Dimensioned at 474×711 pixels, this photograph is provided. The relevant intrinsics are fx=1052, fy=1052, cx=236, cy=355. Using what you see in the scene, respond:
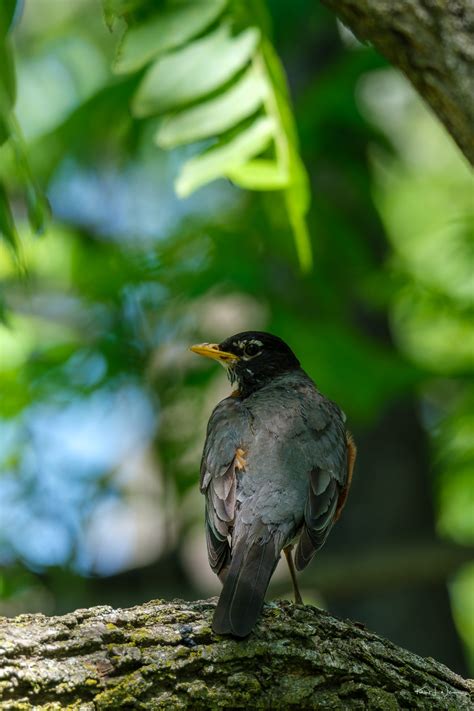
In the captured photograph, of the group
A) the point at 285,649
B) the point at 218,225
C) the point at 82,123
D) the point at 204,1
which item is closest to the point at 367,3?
the point at 204,1

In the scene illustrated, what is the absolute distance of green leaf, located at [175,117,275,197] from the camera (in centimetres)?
411

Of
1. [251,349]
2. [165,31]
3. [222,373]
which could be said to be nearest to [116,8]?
[165,31]

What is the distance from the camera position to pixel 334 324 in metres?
7.71

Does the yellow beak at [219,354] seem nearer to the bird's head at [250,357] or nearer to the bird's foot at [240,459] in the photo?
the bird's head at [250,357]

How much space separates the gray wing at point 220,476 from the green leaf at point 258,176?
4.30ft

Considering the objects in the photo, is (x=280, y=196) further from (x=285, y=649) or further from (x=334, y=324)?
(x=285, y=649)

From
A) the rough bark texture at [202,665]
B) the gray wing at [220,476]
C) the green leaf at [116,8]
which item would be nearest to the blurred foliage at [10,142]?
the green leaf at [116,8]

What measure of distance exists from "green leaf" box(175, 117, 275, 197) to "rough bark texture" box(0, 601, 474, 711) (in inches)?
63.3

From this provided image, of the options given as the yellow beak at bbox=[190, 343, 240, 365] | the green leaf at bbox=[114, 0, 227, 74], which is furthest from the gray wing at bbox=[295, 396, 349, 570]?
the green leaf at bbox=[114, 0, 227, 74]

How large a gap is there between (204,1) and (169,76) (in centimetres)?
38

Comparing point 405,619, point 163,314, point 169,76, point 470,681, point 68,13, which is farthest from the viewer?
point 68,13

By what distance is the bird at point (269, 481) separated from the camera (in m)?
4.30

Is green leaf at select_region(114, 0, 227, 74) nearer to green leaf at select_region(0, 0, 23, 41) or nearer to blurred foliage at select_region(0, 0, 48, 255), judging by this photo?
green leaf at select_region(0, 0, 23, 41)

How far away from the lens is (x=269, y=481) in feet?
15.4
